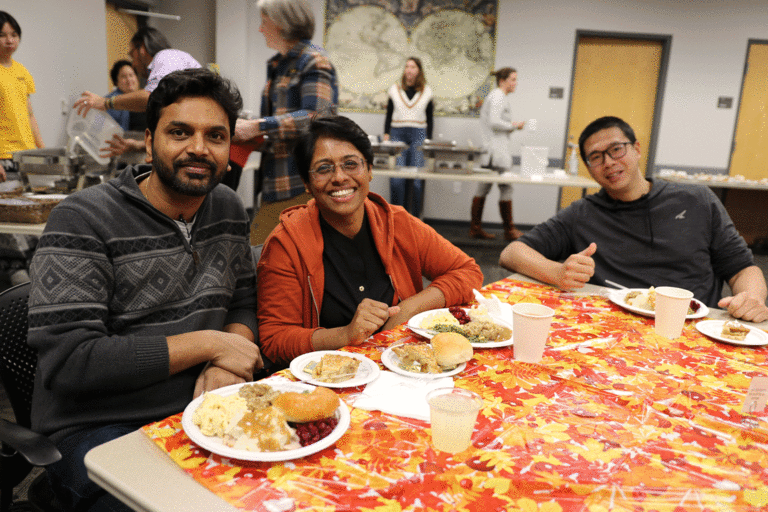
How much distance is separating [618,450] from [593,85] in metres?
7.07

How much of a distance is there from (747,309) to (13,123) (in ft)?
15.0

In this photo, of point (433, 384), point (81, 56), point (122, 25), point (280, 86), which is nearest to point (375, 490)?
point (433, 384)

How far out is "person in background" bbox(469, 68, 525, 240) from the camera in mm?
6223

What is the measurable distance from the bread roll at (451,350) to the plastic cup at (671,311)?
1.98ft

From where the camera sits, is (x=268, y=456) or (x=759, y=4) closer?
(x=268, y=456)

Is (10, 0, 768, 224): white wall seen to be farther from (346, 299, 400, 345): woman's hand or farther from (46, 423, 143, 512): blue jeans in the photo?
(46, 423, 143, 512): blue jeans

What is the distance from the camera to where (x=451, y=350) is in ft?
4.04

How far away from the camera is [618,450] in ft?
3.10

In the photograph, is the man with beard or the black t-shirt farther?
the black t-shirt

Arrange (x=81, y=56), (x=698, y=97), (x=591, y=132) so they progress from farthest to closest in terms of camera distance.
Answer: (x=698, y=97), (x=81, y=56), (x=591, y=132)

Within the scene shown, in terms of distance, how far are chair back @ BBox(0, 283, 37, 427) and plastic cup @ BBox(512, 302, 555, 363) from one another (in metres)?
1.18

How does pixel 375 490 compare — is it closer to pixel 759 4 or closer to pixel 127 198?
pixel 127 198

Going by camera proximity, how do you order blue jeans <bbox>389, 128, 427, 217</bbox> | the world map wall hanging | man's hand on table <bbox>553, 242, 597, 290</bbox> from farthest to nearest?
the world map wall hanging → blue jeans <bbox>389, 128, 427, 217</bbox> → man's hand on table <bbox>553, 242, 597, 290</bbox>

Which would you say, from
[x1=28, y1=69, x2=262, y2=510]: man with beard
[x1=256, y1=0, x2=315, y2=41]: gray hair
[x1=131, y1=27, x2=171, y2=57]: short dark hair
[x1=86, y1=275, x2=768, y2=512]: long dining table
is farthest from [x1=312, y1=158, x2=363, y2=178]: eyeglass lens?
[x1=131, y1=27, x2=171, y2=57]: short dark hair
